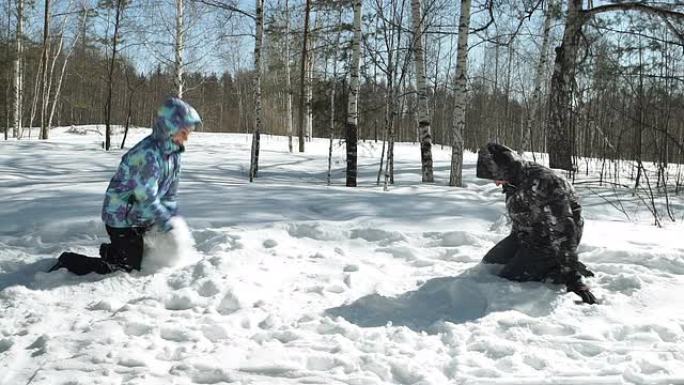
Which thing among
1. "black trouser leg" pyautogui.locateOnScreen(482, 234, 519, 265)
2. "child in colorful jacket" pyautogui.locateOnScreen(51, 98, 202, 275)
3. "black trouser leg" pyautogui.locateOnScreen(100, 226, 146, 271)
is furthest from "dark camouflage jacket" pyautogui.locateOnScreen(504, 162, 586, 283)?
"black trouser leg" pyautogui.locateOnScreen(100, 226, 146, 271)

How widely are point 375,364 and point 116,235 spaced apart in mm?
2215

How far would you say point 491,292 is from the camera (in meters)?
3.58

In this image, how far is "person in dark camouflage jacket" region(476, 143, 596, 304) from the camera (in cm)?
359

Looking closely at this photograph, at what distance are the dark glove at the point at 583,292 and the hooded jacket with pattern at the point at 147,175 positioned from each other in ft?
9.53

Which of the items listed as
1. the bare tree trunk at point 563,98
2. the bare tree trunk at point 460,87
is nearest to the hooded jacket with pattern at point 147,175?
the bare tree trunk at point 460,87

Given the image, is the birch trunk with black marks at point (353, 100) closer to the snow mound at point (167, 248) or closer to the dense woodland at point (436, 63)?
the dense woodland at point (436, 63)

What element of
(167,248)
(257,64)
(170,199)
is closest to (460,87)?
(257,64)

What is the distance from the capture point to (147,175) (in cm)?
364

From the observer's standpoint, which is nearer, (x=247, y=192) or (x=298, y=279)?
(x=298, y=279)

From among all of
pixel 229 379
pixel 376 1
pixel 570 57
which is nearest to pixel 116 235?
pixel 229 379

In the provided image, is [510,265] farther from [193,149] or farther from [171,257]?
[193,149]

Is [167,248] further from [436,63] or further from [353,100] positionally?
[436,63]

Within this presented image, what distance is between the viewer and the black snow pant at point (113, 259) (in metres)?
3.83

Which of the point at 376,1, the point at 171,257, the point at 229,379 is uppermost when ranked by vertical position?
the point at 376,1
